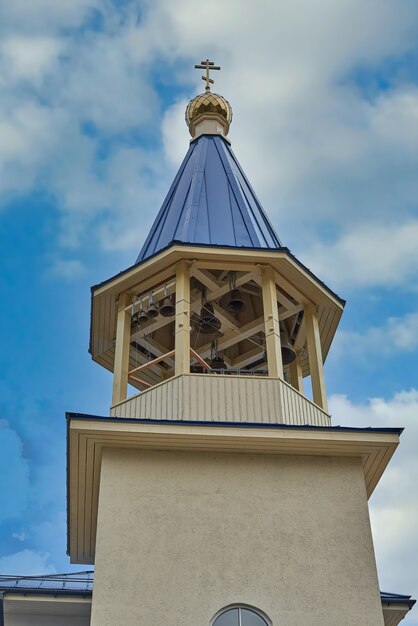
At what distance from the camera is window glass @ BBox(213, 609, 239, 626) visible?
12.7 m

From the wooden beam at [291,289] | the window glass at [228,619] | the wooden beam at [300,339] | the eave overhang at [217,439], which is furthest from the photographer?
the wooden beam at [300,339]

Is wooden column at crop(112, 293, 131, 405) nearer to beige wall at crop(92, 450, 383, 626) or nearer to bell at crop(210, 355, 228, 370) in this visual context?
beige wall at crop(92, 450, 383, 626)

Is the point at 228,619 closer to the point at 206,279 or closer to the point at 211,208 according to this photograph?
the point at 206,279

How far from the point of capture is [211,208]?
18.2 meters

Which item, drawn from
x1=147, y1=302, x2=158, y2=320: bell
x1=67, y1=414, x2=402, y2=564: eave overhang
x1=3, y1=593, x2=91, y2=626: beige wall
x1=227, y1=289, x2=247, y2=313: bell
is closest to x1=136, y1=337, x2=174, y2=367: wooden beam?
x1=147, y1=302, x2=158, y2=320: bell

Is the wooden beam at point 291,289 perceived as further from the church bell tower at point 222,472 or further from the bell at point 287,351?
the bell at point 287,351

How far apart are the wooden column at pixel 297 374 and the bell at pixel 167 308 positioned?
2755 millimetres

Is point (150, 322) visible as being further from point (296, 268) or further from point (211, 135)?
point (211, 135)

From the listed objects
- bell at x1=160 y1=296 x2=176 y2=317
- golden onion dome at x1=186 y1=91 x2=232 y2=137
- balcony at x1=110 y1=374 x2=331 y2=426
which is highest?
golden onion dome at x1=186 y1=91 x2=232 y2=137

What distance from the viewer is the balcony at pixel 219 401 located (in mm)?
14742

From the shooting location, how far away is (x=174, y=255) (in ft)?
53.2

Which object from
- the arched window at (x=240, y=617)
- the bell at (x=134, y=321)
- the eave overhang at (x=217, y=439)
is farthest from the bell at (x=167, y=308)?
the arched window at (x=240, y=617)

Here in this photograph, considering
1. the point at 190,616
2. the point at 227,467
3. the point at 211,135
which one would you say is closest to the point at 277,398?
the point at 227,467

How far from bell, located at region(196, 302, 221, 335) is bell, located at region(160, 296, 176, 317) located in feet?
3.54
